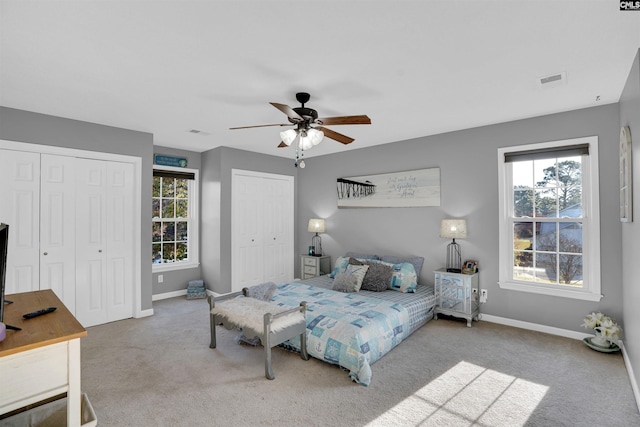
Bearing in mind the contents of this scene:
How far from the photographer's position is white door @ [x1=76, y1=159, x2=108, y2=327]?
388 centimetres

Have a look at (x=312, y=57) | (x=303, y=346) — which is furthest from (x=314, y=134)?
(x=303, y=346)

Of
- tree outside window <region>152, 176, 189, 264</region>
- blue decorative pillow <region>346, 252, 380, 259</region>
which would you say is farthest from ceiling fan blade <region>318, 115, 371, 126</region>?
tree outside window <region>152, 176, 189, 264</region>

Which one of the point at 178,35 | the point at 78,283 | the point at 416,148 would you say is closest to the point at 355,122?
the point at 178,35

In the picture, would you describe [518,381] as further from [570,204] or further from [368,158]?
[368,158]

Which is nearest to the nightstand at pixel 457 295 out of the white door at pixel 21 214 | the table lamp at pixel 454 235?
the table lamp at pixel 454 235

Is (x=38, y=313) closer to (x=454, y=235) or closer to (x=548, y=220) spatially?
(x=454, y=235)

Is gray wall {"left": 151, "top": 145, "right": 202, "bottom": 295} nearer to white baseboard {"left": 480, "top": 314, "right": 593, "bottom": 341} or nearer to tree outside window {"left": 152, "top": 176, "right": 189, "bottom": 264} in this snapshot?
tree outside window {"left": 152, "top": 176, "right": 189, "bottom": 264}

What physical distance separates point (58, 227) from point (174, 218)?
6.15 ft

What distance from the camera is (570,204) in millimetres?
3623

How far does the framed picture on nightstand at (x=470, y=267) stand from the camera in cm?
403

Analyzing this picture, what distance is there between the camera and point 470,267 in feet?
13.4

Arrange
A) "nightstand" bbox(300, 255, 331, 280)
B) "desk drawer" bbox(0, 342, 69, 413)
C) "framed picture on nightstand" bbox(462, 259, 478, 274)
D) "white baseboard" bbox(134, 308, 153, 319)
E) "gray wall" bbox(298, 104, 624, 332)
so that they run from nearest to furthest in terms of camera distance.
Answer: "desk drawer" bbox(0, 342, 69, 413)
"gray wall" bbox(298, 104, 624, 332)
"framed picture on nightstand" bbox(462, 259, 478, 274)
"white baseboard" bbox(134, 308, 153, 319)
"nightstand" bbox(300, 255, 331, 280)

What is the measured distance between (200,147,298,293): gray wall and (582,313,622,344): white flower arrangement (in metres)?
4.78

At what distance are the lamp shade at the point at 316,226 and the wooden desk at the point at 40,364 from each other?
14.4 ft
